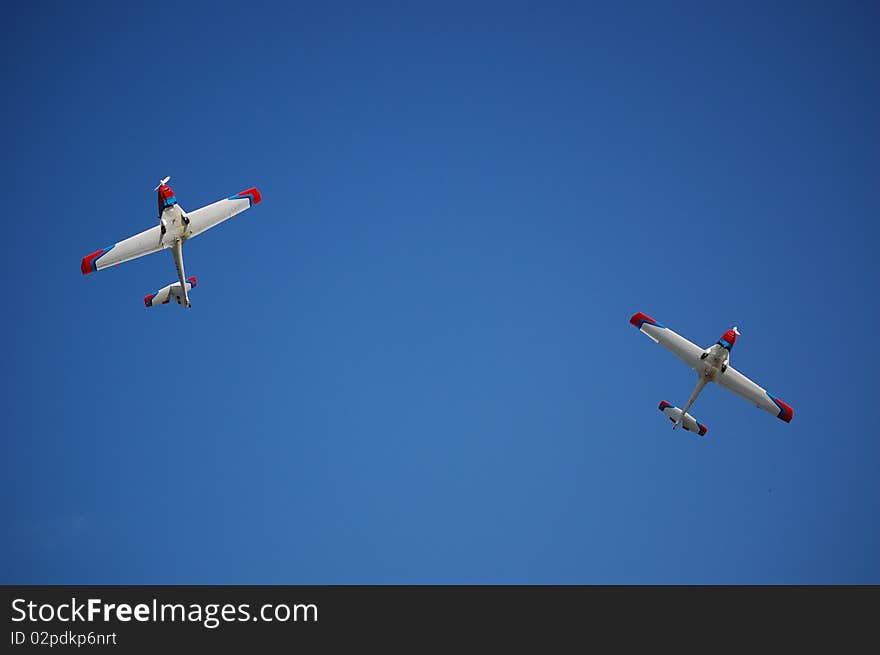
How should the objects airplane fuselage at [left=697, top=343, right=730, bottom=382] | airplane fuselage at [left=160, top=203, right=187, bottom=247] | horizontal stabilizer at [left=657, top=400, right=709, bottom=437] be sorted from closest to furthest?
airplane fuselage at [left=160, top=203, right=187, bottom=247]
airplane fuselage at [left=697, top=343, right=730, bottom=382]
horizontal stabilizer at [left=657, top=400, right=709, bottom=437]

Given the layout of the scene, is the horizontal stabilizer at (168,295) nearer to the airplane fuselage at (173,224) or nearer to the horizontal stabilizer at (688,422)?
the airplane fuselage at (173,224)

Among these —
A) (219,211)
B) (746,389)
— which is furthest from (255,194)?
(746,389)

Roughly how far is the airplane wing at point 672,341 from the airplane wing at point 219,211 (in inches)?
1135

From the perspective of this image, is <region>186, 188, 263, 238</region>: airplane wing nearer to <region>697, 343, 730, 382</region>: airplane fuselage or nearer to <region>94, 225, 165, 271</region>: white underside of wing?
<region>94, 225, 165, 271</region>: white underside of wing

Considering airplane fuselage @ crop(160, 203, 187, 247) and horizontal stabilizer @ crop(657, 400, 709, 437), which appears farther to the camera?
horizontal stabilizer @ crop(657, 400, 709, 437)

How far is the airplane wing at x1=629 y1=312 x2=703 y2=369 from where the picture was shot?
7194 cm

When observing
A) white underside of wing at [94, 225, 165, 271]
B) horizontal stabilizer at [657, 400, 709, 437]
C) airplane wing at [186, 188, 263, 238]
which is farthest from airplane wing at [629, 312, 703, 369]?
white underside of wing at [94, 225, 165, 271]

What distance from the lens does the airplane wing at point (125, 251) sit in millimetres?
69375

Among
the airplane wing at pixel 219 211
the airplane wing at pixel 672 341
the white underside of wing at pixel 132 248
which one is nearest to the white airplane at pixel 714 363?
the airplane wing at pixel 672 341

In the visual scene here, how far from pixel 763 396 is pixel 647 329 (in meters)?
9.40

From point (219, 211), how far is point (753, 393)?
39.2 m

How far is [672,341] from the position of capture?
238ft
